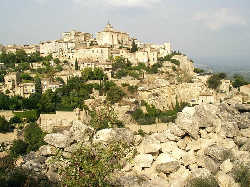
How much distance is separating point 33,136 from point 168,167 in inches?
514

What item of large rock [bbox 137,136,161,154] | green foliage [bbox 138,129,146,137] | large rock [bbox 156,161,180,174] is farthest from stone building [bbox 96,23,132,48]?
large rock [bbox 156,161,180,174]

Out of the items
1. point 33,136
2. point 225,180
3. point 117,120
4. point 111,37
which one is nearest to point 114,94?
point 117,120

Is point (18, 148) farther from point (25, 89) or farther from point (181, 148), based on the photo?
point (181, 148)

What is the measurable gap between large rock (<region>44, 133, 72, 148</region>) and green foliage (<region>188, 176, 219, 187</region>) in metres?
10.7

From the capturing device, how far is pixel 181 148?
26.2 m

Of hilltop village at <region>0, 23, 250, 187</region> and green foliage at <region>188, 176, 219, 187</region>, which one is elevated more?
hilltop village at <region>0, 23, 250, 187</region>

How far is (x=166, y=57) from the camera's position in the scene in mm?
58500

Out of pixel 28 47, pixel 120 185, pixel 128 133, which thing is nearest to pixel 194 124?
pixel 128 133

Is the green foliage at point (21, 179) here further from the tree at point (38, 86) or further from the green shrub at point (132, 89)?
the green shrub at point (132, 89)

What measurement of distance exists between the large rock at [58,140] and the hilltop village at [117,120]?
0.27 feet

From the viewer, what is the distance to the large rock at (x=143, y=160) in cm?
2406

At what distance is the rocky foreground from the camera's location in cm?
2272

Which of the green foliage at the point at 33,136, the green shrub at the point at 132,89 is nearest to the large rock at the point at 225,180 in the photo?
the green foliage at the point at 33,136

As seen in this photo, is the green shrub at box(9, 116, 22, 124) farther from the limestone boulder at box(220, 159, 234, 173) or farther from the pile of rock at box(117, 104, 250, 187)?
the limestone boulder at box(220, 159, 234, 173)
